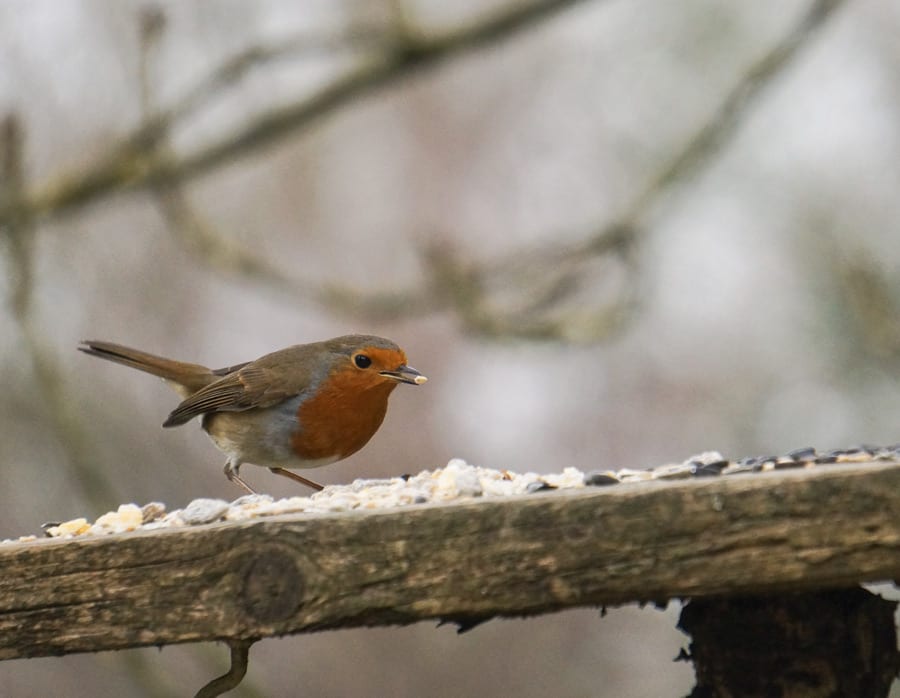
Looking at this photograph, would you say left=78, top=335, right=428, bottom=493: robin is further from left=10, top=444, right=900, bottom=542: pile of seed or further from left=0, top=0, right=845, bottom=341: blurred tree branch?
left=10, top=444, right=900, bottom=542: pile of seed

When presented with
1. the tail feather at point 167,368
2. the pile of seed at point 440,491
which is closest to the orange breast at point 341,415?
the tail feather at point 167,368

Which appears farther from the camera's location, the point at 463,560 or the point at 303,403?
the point at 303,403

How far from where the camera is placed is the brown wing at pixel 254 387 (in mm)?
4559

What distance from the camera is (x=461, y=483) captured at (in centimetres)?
233

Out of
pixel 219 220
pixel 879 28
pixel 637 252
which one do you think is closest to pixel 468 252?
pixel 219 220

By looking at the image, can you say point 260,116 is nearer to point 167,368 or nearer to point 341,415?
point 167,368

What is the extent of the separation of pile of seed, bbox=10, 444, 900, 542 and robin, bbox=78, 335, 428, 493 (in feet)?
5.25

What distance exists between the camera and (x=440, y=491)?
2.38m

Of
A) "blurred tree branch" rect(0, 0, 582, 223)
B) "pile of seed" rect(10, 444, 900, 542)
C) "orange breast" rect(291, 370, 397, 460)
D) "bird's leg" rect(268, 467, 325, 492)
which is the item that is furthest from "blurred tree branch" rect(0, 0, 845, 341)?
"pile of seed" rect(10, 444, 900, 542)

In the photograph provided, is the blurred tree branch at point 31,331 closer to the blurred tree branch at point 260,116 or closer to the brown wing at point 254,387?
the blurred tree branch at point 260,116

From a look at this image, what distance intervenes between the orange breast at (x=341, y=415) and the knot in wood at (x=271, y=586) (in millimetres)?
2266

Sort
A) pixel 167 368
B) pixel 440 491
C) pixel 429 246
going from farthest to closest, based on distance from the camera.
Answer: pixel 429 246, pixel 167 368, pixel 440 491

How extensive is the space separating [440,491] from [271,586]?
1.41 ft

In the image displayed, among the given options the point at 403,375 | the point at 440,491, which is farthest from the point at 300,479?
the point at 440,491
